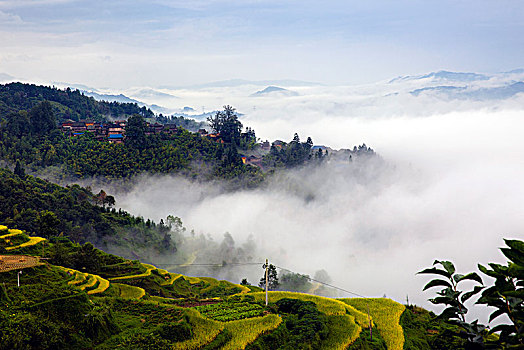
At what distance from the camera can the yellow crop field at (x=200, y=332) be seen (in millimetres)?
15969

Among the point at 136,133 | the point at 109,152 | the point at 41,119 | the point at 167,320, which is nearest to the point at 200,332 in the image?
the point at 167,320

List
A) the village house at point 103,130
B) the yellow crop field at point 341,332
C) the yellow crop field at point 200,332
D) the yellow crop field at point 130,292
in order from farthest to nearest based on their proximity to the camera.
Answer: the village house at point 103,130 < the yellow crop field at point 130,292 < the yellow crop field at point 341,332 < the yellow crop field at point 200,332

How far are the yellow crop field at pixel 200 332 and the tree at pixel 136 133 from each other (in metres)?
75.5

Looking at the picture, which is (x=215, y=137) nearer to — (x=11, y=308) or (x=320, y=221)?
(x=320, y=221)

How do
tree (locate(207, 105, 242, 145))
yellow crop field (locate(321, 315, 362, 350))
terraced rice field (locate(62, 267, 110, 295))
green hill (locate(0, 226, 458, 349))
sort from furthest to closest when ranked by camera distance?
tree (locate(207, 105, 242, 145)), terraced rice field (locate(62, 267, 110, 295)), yellow crop field (locate(321, 315, 362, 350)), green hill (locate(0, 226, 458, 349))

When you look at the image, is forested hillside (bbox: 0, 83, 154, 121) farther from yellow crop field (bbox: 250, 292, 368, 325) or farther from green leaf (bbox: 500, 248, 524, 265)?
green leaf (bbox: 500, 248, 524, 265)

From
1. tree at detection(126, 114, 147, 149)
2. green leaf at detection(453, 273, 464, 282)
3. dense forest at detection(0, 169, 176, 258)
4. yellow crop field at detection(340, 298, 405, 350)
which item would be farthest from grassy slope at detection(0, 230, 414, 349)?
tree at detection(126, 114, 147, 149)

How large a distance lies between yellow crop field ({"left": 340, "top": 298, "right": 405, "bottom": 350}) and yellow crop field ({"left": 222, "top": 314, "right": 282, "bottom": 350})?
4645 millimetres

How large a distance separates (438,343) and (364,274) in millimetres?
85927

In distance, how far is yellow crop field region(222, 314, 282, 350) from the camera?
1669 cm

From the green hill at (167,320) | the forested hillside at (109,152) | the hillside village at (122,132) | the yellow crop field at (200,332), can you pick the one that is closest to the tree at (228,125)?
the hillside village at (122,132)

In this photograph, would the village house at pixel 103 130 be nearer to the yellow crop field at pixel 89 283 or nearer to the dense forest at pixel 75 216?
the dense forest at pixel 75 216

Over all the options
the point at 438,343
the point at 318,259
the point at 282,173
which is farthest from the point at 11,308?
the point at 282,173

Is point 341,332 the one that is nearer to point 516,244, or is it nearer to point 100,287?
point 100,287
